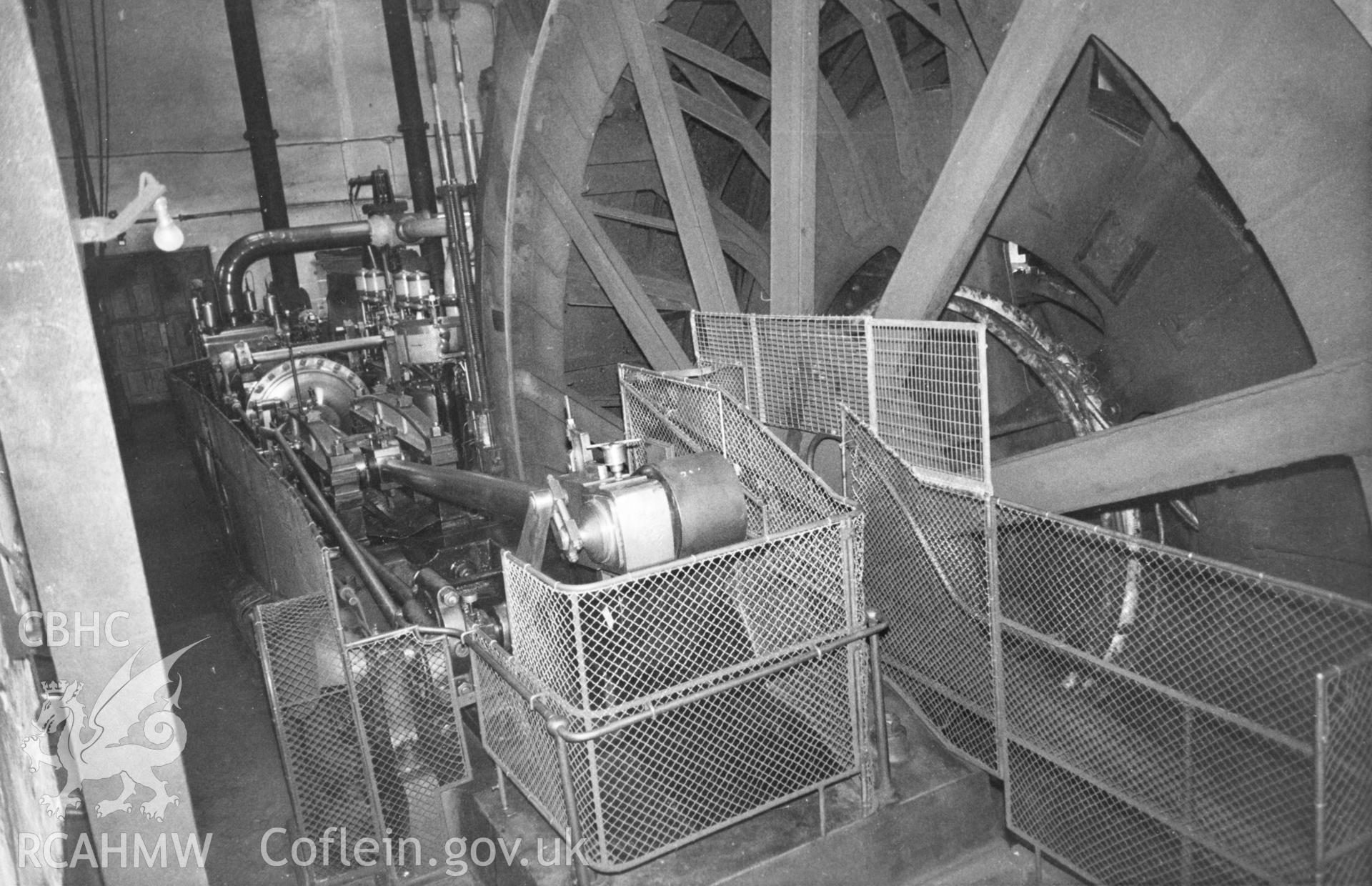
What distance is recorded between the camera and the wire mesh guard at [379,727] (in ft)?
14.3

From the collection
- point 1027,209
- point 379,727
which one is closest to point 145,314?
point 379,727

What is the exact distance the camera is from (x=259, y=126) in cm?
1708

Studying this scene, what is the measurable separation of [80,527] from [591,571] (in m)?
3.22

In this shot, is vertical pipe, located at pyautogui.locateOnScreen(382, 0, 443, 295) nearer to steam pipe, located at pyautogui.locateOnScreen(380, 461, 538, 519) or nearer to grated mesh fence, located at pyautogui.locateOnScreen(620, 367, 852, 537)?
steam pipe, located at pyautogui.locateOnScreen(380, 461, 538, 519)

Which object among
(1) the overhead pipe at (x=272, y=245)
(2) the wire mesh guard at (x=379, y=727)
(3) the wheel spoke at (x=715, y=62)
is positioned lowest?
(2) the wire mesh guard at (x=379, y=727)

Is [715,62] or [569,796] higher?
[715,62]

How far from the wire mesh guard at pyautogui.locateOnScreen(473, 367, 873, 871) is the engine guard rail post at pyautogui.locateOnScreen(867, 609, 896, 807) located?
6cm

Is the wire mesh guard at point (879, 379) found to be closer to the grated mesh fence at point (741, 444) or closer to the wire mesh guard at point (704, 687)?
the grated mesh fence at point (741, 444)

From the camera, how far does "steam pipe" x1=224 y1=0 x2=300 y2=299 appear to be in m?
16.6

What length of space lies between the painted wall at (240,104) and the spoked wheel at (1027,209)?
12076mm

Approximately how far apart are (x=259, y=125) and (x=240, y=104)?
1.08 meters

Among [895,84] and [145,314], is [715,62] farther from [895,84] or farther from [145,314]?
[145,314]

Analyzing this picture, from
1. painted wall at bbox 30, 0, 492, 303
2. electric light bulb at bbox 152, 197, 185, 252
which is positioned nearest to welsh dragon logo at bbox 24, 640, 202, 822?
electric light bulb at bbox 152, 197, 185, 252

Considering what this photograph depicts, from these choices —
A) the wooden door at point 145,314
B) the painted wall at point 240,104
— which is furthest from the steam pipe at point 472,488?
the wooden door at point 145,314
